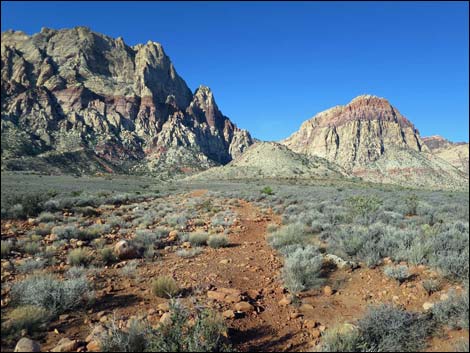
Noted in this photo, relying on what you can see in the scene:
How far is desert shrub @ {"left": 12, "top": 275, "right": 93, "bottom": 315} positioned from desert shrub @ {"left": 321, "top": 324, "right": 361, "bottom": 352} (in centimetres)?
421

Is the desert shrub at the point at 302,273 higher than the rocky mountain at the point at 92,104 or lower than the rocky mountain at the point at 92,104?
lower

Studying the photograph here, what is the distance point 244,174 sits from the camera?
281 feet

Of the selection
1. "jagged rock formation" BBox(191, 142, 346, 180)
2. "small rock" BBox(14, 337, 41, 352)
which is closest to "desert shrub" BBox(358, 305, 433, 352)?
"small rock" BBox(14, 337, 41, 352)

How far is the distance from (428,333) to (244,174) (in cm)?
8140

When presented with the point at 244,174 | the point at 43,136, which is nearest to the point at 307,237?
the point at 244,174

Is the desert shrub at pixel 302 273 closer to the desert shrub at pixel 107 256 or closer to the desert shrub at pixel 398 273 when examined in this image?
the desert shrub at pixel 398 273

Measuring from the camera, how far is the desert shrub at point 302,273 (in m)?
6.47

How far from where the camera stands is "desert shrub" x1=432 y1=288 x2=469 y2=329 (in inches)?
160

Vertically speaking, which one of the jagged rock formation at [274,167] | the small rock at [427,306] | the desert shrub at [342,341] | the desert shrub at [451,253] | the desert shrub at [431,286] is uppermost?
the jagged rock formation at [274,167]

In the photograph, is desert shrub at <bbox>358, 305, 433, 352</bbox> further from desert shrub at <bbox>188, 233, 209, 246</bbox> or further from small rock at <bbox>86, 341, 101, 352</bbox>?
desert shrub at <bbox>188, 233, 209, 246</bbox>

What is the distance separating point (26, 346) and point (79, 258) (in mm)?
4547

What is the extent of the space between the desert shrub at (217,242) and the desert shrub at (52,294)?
476cm

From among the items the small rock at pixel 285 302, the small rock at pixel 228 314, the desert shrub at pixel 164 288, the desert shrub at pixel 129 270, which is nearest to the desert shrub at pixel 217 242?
the desert shrub at pixel 129 270

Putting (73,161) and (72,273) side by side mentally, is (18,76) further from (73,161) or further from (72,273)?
(72,273)
